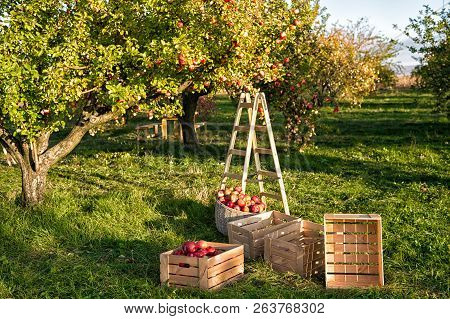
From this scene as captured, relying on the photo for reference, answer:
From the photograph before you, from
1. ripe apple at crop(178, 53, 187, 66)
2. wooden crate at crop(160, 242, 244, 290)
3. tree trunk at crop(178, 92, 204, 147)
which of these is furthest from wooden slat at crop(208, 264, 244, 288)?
tree trunk at crop(178, 92, 204, 147)

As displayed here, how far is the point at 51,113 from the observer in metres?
8.79

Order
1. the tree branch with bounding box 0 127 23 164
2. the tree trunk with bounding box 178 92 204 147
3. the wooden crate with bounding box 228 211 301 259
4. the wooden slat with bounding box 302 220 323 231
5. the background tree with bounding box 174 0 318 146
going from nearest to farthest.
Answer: the wooden crate with bounding box 228 211 301 259 < the wooden slat with bounding box 302 220 323 231 < the background tree with bounding box 174 0 318 146 < the tree branch with bounding box 0 127 23 164 < the tree trunk with bounding box 178 92 204 147

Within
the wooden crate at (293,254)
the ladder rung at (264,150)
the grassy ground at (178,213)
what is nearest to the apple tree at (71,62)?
the grassy ground at (178,213)

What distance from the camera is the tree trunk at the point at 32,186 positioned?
9.11 metres

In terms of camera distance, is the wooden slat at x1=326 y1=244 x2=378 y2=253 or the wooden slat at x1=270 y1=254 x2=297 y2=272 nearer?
the wooden slat at x1=326 y1=244 x2=378 y2=253

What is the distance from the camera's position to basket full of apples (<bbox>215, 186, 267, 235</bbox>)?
25.8ft

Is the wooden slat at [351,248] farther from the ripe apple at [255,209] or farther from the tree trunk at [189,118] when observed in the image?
the tree trunk at [189,118]

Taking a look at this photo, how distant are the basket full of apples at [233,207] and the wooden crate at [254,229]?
236 millimetres

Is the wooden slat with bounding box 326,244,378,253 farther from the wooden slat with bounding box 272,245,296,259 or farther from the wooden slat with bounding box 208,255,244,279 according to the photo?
the wooden slat with bounding box 208,255,244,279

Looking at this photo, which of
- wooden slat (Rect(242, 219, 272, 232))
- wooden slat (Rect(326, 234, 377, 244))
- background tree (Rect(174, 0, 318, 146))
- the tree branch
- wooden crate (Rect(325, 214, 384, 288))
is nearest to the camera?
wooden crate (Rect(325, 214, 384, 288))

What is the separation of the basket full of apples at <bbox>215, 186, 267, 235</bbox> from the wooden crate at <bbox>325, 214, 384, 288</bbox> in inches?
80.7

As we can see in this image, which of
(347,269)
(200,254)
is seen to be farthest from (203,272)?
(347,269)

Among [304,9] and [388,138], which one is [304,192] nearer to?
[304,9]

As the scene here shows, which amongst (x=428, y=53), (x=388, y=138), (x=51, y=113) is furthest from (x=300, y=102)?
(x=51, y=113)
